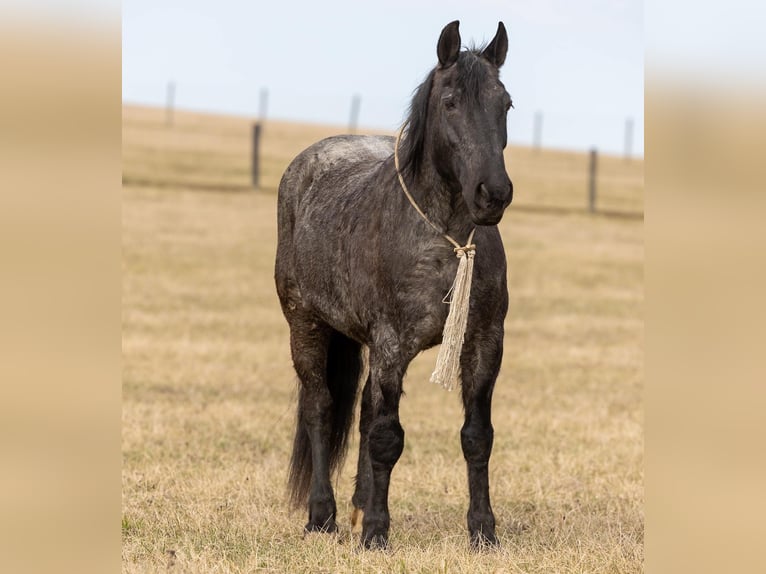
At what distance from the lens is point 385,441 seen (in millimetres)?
6082

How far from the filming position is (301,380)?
749 centimetres

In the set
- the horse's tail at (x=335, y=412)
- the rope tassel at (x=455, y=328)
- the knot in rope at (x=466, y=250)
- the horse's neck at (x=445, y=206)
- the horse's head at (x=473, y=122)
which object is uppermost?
the horse's head at (x=473, y=122)

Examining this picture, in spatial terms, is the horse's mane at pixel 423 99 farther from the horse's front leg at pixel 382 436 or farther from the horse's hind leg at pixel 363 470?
the horse's hind leg at pixel 363 470

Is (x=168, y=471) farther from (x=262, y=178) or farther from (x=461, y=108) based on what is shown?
(x=262, y=178)

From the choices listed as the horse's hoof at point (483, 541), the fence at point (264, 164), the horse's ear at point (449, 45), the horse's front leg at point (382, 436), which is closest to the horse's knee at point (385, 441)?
the horse's front leg at point (382, 436)

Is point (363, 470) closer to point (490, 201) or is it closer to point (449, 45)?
→ point (490, 201)

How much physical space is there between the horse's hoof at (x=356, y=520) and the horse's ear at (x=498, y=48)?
2830 millimetres

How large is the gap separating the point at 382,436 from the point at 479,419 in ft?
1.71

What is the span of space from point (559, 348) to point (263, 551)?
9.92 metres

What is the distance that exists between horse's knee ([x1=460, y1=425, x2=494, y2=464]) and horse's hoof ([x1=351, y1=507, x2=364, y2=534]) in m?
1.09

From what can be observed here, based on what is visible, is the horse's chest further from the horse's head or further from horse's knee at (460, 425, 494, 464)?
horse's knee at (460, 425, 494, 464)

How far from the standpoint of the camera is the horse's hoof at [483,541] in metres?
6.11
